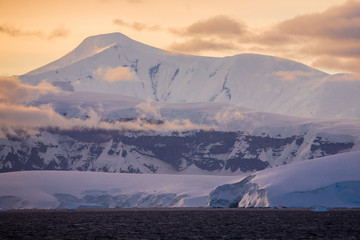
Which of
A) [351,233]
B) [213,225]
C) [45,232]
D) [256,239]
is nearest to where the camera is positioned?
[256,239]

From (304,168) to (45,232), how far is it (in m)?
99.8

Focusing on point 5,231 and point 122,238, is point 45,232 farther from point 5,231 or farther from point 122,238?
point 122,238

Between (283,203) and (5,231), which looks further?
(283,203)

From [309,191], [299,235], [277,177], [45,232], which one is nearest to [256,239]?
[299,235]

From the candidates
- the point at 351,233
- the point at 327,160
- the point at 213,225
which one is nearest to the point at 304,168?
the point at 327,160

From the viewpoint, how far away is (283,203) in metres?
186

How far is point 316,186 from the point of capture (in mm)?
183625

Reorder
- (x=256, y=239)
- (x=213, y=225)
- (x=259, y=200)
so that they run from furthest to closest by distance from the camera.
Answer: (x=259, y=200)
(x=213, y=225)
(x=256, y=239)

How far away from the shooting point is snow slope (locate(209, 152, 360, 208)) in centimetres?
18200

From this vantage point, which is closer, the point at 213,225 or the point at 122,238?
the point at 122,238

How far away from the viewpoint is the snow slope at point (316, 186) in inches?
7165

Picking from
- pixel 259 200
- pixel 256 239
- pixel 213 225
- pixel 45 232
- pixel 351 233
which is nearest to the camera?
pixel 256 239

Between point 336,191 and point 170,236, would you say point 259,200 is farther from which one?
point 170,236

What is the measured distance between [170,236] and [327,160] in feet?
338
